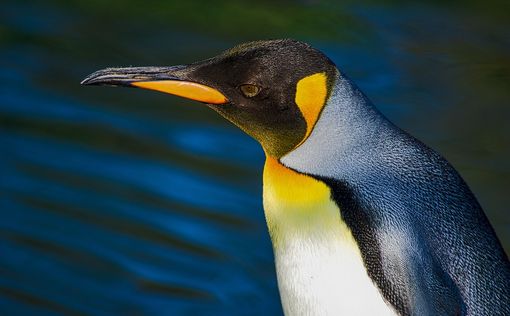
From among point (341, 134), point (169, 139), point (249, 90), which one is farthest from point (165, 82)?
point (169, 139)

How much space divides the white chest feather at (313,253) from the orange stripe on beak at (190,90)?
278mm

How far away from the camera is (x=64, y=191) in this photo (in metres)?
6.10

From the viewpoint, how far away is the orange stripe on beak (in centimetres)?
410

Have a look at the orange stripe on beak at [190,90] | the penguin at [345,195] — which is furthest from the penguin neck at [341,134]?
the orange stripe on beak at [190,90]

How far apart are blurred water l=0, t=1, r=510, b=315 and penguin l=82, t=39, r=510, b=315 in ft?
4.71

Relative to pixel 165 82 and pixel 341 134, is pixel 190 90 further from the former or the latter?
pixel 341 134

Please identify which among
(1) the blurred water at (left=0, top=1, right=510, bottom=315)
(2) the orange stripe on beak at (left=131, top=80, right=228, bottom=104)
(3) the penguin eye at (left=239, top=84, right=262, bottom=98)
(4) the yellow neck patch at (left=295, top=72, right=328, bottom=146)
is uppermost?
(1) the blurred water at (left=0, top=1, right=510, bottom=315)

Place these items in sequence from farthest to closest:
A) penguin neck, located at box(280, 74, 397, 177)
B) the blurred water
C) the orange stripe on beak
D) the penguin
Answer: the blurred water, the orange stripe on beak, penguin neck, located at box(280, 74, 397, 177), the penguin

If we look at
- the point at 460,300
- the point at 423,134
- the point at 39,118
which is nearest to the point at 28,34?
the point at 39,118

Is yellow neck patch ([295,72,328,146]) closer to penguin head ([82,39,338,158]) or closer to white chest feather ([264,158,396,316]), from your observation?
penguin head ([82,39,338,158])

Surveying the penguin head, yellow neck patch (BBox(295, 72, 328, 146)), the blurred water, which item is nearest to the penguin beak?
the penguin head

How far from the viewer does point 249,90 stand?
159 inches

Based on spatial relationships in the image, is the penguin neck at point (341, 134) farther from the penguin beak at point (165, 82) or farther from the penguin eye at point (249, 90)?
the penguin beak at point (165, 82)

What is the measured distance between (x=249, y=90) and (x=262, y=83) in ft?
0.19
